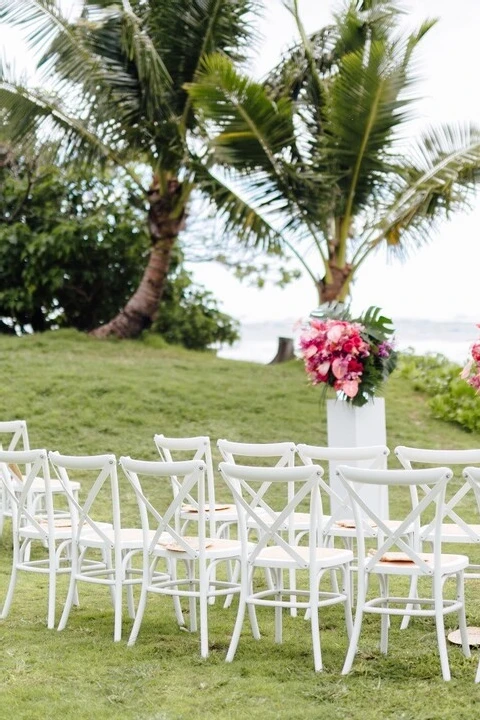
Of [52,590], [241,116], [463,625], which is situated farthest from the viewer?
[241,116]

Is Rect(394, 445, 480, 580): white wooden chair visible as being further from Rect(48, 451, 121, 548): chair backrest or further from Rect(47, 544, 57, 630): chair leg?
Rect(47, 544, 57, 630): chair leg

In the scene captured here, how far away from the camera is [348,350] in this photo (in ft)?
28.8

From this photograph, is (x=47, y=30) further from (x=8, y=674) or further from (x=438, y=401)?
(x=8, y=674)

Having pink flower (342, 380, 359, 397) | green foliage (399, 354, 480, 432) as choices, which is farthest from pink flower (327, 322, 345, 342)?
green foliage (399, 354, 480, 432)

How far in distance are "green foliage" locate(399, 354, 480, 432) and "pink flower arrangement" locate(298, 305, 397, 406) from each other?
691 centimetres

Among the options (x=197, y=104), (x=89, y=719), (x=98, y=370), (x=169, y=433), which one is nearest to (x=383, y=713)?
(x=89, y=719)

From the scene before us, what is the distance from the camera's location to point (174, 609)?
21.7 ft

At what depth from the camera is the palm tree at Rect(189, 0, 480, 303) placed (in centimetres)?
1382

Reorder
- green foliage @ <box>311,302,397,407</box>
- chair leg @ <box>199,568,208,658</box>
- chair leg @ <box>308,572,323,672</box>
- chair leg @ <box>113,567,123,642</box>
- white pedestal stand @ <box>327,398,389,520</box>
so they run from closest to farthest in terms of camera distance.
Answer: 1. chair leg @ <box>308,572,323,672</box>
2. chair leg @ <box>199,568,208,658</box>
3. chair leg @ <box>113,567,123,642</box>
4. green foliage @ <box>311,302,397,407</box>
5. white pedestal stand @ <box>327,398,389,520</box>

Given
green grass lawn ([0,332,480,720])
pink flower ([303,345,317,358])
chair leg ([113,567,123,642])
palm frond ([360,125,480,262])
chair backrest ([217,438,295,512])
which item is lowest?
green grass lawn ([0,332,480,720])

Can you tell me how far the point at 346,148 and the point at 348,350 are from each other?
21.2 ft

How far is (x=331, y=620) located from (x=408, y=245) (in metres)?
10.6

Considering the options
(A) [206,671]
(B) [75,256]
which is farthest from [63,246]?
(A) [206,671]

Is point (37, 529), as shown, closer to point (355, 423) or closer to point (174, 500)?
point (174, 500)
